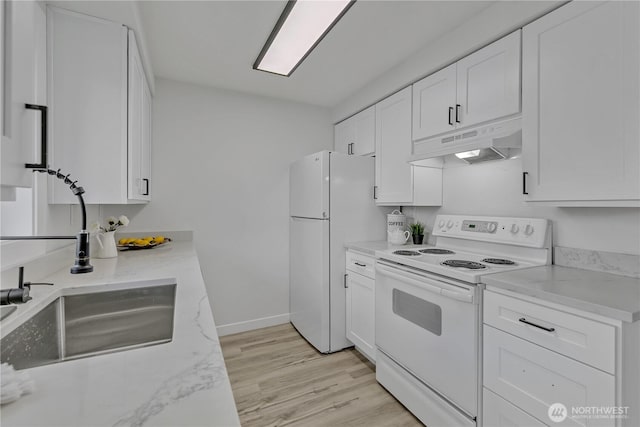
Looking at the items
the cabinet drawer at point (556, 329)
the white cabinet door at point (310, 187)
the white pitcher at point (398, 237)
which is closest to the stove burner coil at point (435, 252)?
the white pitcher at point (398, 237)

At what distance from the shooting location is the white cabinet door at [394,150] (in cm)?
235

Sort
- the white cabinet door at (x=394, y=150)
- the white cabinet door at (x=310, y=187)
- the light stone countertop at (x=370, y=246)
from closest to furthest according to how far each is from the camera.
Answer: the light stone countertop at (x=370, y=246) < the white cabinet door at (x=394, y=150) < the white cabinet door at (x=310, y=187)

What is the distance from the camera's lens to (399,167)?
243cm

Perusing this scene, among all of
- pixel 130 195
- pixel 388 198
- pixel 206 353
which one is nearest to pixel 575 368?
pixel 206 353

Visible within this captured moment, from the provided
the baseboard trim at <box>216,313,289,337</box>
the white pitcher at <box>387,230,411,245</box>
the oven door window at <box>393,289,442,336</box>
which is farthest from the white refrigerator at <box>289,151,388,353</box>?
the oven door window at <box>393,289,442,336</box>

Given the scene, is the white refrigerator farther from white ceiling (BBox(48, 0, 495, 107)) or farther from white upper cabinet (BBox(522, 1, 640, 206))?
white upper cabinet (BBox(522, 1, 640, 206))

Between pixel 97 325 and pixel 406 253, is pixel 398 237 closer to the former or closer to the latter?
pixel 406 253

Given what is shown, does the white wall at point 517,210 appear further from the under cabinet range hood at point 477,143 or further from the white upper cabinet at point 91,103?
the white upper cabinet at point 91,103

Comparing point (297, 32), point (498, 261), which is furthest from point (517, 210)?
point (297, 32)

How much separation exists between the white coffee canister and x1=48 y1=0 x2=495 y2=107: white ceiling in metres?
1.25

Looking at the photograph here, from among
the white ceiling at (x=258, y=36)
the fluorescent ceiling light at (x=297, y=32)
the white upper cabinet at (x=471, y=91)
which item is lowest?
the white upper cabinet at (x=471, y=91)

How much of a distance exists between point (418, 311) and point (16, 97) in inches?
72.9

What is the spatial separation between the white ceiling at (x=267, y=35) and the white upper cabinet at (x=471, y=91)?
261 millimetres

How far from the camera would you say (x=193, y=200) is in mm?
2783
